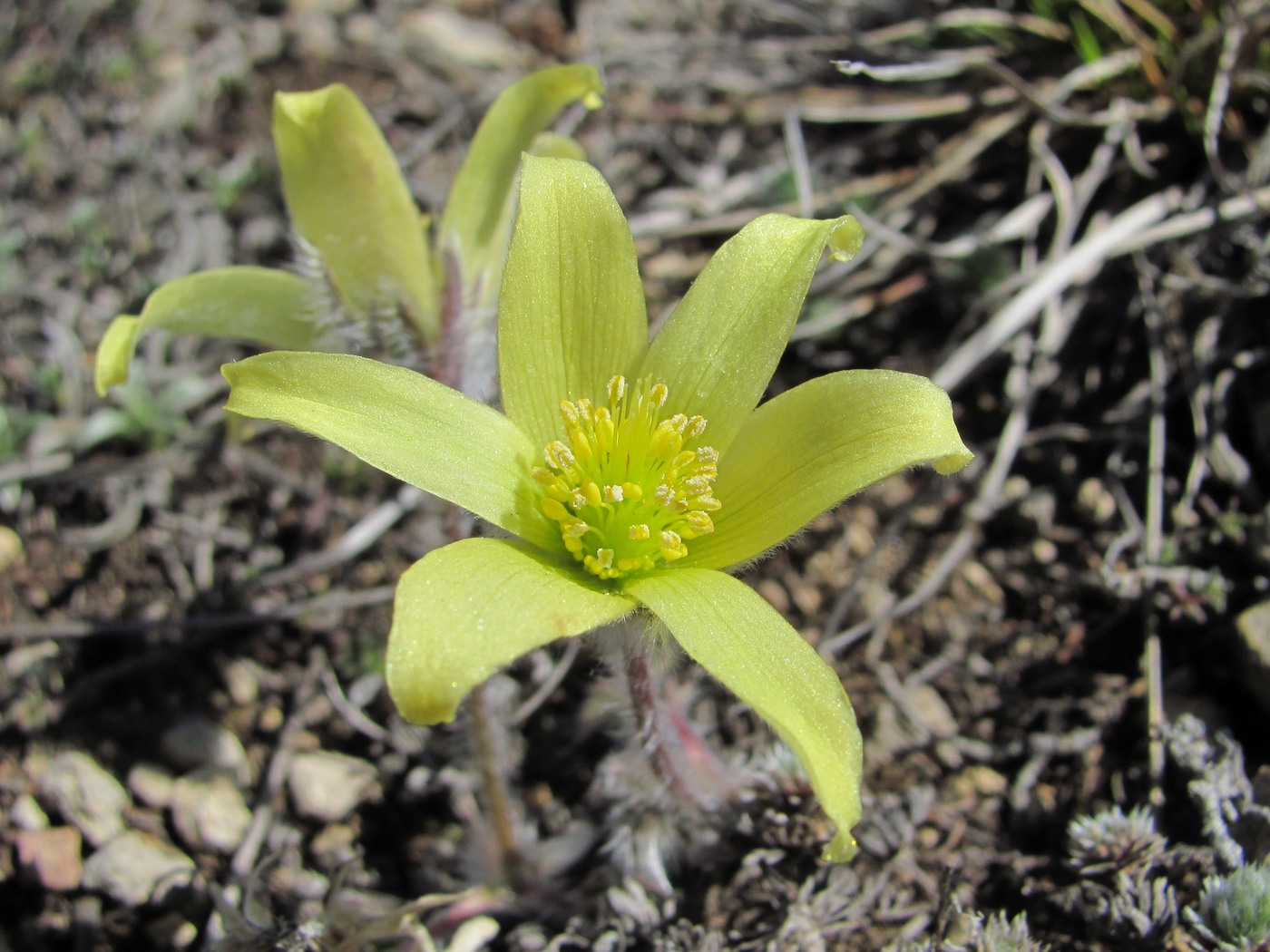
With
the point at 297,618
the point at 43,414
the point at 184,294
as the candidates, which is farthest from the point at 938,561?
the point at 43,414

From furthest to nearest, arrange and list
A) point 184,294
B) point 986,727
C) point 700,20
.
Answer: point 700,20
point 986,727
point 184,294

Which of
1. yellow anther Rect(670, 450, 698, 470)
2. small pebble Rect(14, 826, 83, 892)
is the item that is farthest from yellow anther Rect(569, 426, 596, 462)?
small pebble Rect(14, 826, 83, 892)

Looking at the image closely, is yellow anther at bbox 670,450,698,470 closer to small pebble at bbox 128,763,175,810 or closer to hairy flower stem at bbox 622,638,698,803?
hairy flower stem at bbox 622,638,698,803

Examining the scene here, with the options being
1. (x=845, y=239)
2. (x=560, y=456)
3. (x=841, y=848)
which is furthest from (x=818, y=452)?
(x=841, y=848)

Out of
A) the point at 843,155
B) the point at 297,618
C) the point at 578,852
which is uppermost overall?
the point at 843,155

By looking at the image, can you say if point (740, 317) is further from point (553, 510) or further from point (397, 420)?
point (397, 420)

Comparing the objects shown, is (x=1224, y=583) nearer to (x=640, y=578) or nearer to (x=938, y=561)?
(x=938, y=561)
